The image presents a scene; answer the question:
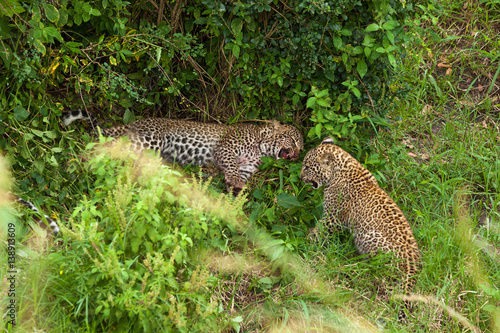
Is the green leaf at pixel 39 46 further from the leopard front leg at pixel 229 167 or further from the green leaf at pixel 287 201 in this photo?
the green leaf at pixel 287 201

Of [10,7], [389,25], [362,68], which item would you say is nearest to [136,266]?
[10,7]

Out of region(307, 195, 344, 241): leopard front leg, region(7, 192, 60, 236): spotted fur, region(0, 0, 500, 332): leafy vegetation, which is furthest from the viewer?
region(307, 195, 344, 241): leopard front leg

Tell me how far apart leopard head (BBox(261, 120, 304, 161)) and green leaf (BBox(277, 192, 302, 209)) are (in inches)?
39.2

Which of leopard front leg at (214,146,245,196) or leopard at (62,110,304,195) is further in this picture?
leopard at (62,110,304,195)

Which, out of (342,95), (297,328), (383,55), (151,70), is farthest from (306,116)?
(297,328)

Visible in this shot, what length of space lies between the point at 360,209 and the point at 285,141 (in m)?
1.66

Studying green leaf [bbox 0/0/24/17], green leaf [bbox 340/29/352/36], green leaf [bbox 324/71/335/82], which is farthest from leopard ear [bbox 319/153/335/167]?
green leaf [bbox 0/0/24/17]

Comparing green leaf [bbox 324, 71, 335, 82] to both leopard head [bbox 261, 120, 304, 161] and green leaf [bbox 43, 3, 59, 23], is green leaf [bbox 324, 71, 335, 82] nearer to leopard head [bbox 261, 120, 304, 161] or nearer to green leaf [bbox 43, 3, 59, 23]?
leopard head [bbox 261, 120, 304, 161]

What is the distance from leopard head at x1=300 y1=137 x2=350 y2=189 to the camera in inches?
255

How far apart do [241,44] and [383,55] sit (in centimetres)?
173

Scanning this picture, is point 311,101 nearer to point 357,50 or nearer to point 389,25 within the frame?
point 357,50

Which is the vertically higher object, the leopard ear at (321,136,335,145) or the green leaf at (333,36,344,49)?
the green leaf at (333,36,344,49)

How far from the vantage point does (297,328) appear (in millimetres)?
4844

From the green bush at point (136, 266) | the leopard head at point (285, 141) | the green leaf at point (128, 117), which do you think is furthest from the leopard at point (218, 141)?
the green bush at point (136, 266)
